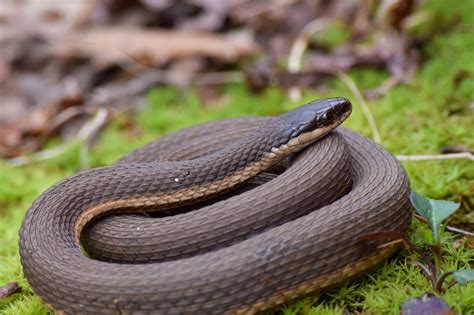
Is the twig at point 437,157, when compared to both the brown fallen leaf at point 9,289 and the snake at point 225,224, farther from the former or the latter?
the brown fallen leaf at point 9,289

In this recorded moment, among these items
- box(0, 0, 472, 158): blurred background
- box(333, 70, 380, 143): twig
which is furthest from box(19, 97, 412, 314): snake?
box(0, 0, 472, 158): blurred background

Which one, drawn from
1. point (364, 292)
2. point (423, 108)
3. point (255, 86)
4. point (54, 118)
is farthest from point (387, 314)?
point (54, 118)

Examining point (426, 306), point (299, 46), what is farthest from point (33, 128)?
point (426, 306)

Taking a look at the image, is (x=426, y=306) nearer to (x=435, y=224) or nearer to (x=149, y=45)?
(x=435, y=224)

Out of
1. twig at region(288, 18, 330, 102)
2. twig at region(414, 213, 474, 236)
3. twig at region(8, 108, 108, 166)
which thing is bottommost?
twig at region(8, 108, 108, 166)

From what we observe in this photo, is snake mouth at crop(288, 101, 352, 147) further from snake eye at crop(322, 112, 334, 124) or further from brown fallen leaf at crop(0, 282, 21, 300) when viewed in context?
brown fallen leaf at crop(0, 282, 21, 300)
